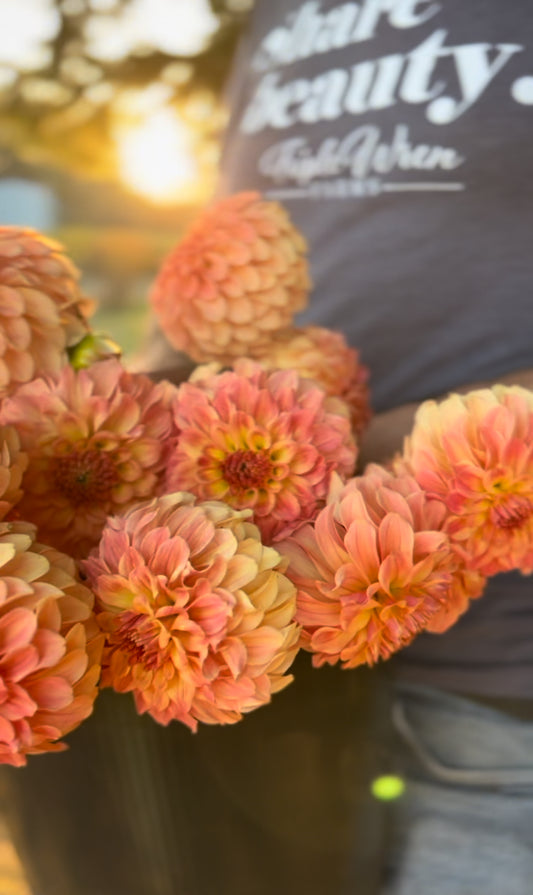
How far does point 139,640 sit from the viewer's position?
20cm

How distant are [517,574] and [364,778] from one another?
0.16 m

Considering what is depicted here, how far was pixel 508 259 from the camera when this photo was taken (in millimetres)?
427

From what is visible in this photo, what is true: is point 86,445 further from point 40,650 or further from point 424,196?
point 424,196

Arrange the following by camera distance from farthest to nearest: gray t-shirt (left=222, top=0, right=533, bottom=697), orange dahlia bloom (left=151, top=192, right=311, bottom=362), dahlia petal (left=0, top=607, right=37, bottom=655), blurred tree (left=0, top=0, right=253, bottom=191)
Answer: blurred tree (left=0, top=0, right=253, bottom=191) < gray t-shirt (left=222, top=0, right=533, bottom=697) < orange dahlia bloom (left=151, top=192, right=311, bottom=362) < dahlia petal (left=0, top=607, right=37, bottom=655)

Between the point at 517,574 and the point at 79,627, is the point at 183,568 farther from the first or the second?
the point at 517,574

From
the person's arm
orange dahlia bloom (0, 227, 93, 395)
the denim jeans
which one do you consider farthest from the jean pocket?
orange dahlia bloom (0, 227, 93, 395)

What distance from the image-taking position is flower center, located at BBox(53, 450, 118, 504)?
0.78 ft

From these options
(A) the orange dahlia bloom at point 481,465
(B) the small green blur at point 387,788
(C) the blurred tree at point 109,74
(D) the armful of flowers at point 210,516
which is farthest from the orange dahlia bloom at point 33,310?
(C) the blurred tree at point 109,74

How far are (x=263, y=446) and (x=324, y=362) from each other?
0.08 meters

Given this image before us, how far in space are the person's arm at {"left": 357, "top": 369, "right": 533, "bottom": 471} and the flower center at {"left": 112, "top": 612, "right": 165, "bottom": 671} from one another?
4.8 inches

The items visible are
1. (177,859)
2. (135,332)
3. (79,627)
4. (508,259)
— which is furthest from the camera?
(135,332)

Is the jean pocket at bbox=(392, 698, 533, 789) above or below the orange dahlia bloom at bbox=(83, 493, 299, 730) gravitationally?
below

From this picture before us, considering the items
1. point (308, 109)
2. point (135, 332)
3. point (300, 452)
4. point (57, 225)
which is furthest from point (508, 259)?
point (57, 225)

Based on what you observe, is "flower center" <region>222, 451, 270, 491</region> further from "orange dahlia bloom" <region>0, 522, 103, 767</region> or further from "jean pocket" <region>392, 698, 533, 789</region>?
"jean pocket" <region>392, 698, 533, 789</region>
